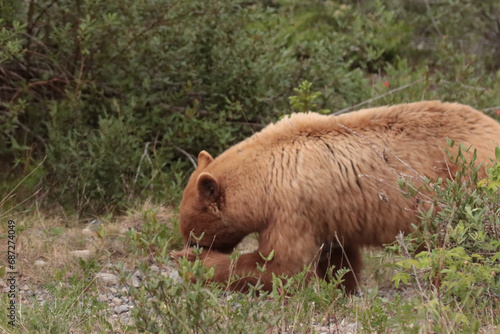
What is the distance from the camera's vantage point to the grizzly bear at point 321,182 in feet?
15.5

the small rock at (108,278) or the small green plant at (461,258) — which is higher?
the small green plant at (461,258)

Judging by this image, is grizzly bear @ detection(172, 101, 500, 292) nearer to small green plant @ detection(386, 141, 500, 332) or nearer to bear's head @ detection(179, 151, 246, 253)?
bear's head @ detection(179, 151, 246, 253)

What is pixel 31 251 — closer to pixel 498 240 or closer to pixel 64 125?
pixel 64 125

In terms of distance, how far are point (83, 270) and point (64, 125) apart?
2.18 m

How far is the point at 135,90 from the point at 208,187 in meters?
2.90

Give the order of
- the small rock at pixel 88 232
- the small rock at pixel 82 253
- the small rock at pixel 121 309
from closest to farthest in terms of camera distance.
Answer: the small rock at pixel 121 309
the small rock at pixel 82 253
the small rock at pixel 88 232

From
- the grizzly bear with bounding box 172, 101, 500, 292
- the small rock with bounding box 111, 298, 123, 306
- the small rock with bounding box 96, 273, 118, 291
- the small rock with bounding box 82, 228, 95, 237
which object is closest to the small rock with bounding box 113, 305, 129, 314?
the small rock with bounding box 111, 298, 123, 306

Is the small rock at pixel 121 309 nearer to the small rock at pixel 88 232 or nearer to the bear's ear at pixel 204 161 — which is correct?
the bear's ear at pixel 204 161

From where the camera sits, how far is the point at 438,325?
328cm

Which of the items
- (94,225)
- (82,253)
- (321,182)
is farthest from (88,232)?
(321,182)

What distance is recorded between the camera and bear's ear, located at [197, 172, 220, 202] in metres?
4.79

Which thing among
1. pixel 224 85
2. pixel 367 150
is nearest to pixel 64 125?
pixel 224 85

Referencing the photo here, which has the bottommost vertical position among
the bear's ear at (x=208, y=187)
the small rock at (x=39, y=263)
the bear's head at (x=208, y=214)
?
the small rock at (x=39, y=263)

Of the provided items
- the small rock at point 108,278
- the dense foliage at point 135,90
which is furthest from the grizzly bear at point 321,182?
the dense foliage at point 135,90
